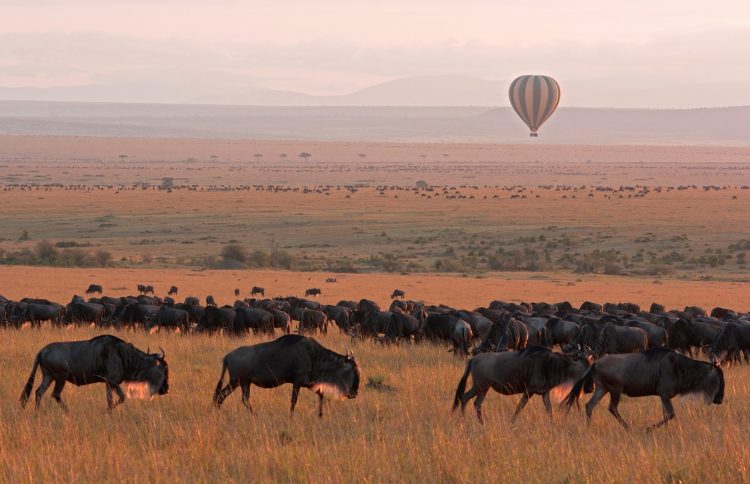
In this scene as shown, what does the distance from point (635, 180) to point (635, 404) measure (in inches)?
5257

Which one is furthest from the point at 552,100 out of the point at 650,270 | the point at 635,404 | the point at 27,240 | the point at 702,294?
the point at 635,404

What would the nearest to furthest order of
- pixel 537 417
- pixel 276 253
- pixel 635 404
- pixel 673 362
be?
pixel 673 362 → pixel 537 417 → pixel 635 404 → pixel 276 253

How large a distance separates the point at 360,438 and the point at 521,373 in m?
2.12

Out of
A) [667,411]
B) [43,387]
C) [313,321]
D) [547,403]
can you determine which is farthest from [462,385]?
[313,321]

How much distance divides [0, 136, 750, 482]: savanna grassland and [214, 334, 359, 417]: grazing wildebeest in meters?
0.43

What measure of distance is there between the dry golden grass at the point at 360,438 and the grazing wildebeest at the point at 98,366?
383 millimetres

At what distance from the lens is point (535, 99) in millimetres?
88312

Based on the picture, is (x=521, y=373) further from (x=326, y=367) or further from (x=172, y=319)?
(x=172, y=319)

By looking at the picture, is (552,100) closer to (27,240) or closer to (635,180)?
(27,240)

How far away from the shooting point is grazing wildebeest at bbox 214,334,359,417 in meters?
12.6

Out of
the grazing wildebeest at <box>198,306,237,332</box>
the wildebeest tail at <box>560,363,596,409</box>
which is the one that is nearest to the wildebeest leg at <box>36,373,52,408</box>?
the wildebeest tail at <box>560,363,596,409</box>

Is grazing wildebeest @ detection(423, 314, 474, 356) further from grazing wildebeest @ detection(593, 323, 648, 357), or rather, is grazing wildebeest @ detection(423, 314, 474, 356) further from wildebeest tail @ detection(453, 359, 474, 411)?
wildebeest tail @ detection(453, 359, 474, 411)

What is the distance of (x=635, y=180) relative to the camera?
472 ft

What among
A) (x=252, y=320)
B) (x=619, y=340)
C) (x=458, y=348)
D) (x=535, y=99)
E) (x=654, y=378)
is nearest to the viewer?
(x=654, y=378)
